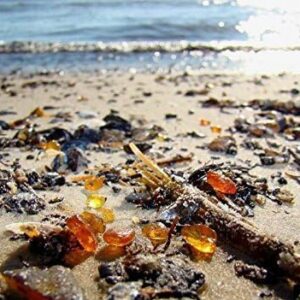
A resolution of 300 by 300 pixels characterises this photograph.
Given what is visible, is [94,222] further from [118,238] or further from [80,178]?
[80,178]

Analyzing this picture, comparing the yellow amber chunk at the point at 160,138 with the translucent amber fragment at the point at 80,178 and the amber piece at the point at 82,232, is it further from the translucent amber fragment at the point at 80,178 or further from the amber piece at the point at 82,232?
the amber piece at the point at 82,232

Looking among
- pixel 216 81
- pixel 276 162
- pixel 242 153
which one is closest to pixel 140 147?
pixel 242 153

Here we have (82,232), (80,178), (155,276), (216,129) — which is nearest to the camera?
(155,276)

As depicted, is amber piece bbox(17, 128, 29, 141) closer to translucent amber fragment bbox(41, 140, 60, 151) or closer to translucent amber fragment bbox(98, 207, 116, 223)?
translucent amber fragment bbox(41, 140, 60, 151)

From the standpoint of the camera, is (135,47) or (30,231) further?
(135,47)

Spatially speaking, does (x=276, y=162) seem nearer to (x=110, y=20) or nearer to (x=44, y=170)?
(x=44, y=170)

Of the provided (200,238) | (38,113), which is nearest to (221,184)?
(200,238)

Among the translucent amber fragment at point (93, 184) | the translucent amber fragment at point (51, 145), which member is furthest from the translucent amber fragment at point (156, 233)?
the translucent amber fragment at point (51, 145)
